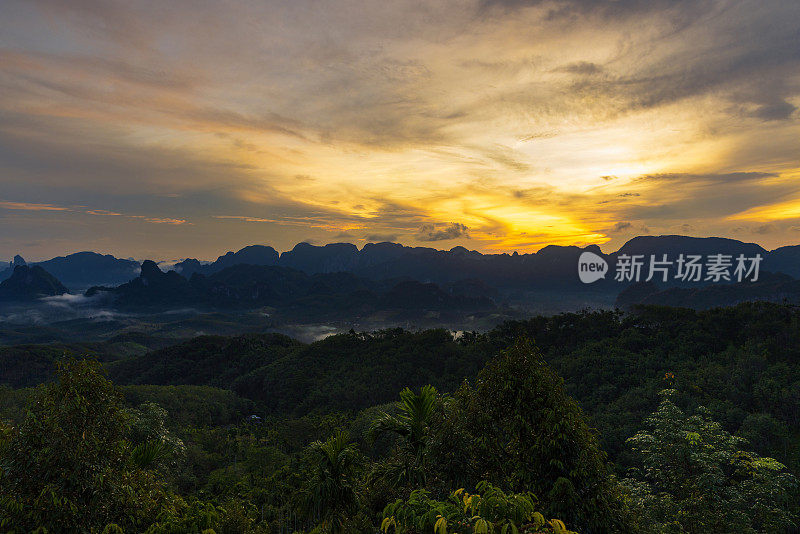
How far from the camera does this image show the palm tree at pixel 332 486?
51.2 feet

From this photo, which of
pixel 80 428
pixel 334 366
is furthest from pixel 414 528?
pixel 334 366

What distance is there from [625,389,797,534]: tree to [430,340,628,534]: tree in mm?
12934

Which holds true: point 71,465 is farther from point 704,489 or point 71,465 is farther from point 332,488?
point 704,489

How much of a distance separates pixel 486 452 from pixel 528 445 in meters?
1.34

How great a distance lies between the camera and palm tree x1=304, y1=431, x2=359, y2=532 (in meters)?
15.6

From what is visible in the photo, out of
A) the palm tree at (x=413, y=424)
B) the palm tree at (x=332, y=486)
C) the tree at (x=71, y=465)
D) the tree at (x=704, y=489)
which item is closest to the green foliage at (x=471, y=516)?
the palm tree at (x=413, y=424)

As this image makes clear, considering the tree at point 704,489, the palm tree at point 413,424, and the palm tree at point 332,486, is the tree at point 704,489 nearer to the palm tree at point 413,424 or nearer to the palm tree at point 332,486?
the palm tree at point 413,424

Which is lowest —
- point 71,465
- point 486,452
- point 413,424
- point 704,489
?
point 704,489

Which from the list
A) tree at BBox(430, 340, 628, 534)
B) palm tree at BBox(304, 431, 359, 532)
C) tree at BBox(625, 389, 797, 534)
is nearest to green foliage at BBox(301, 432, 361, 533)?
palm tree at BBox(304, 431, 359, 532)

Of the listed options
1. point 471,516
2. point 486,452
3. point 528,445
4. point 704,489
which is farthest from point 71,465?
point 704,489

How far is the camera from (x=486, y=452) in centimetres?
1153

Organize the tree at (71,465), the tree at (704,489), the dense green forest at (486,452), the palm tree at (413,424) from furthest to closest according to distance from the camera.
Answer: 1. the tree at (704,489)
2. the palm tree at (413,424)
3. the dense green forest at (486,452)
4. the tree at (71,465)

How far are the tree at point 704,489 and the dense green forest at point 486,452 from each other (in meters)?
0.13

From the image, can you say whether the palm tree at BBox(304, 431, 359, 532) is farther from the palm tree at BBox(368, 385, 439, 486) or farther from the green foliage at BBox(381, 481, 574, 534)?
the green foliage at BBox(381, 481, 574, 534)
